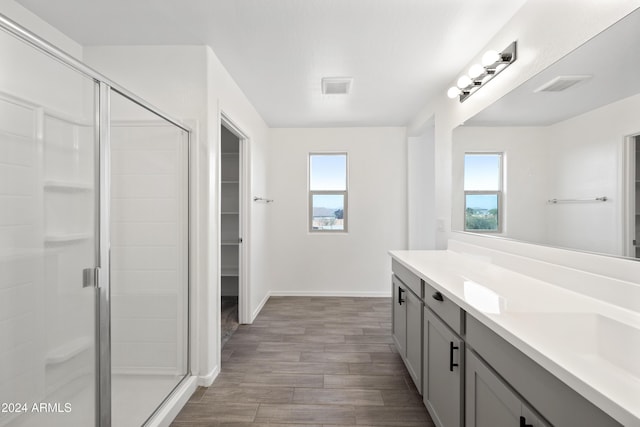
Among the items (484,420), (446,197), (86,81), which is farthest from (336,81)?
(484,420)

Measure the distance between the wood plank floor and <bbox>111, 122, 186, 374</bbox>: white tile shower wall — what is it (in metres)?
0.45

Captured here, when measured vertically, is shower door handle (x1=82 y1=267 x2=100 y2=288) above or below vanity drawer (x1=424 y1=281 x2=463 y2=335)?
above

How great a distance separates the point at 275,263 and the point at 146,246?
300 cm

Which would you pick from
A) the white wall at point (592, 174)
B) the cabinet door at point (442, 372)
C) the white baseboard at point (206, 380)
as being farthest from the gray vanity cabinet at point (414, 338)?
the white baseboard at point (206, 380)

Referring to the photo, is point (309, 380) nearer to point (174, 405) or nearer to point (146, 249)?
point (174, 405)

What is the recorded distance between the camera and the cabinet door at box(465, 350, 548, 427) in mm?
1045

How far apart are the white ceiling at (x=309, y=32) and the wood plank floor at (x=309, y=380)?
236cm

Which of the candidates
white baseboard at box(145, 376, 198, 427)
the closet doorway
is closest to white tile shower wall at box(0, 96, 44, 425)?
white baseboard at box(145, 376, 198, 427)

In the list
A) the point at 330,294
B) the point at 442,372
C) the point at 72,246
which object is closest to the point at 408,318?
the point at 442,372

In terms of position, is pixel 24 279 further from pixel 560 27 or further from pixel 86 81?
pixel 560 27

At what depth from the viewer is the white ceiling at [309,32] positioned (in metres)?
1.98

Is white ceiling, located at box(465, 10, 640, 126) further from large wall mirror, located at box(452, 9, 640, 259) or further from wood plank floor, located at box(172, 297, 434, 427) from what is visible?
wood plank floor, located at box(172, 297, 434, 427)

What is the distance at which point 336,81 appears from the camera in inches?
122

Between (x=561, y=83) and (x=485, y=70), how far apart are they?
2.27 feet
